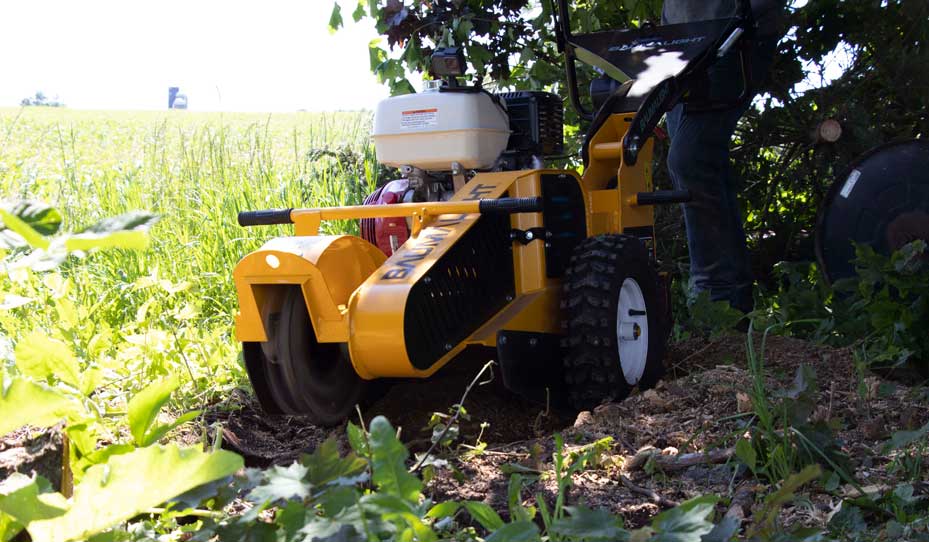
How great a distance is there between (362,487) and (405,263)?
1.08 meters

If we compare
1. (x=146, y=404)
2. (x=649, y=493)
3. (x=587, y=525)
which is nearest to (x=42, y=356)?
(x=146, y=404)

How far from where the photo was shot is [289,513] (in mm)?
1258

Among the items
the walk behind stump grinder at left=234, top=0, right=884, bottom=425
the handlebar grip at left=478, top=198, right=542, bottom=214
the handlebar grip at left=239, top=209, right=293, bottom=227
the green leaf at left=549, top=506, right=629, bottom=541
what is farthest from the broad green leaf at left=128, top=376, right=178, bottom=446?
the handlebar grip at left=239, top=209, right=293, bottom=227

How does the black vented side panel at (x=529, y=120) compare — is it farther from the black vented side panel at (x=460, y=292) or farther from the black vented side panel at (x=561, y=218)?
the black vented side panel at (x=460, y=292)

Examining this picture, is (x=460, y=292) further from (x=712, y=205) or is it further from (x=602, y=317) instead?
(x=712, y=205)

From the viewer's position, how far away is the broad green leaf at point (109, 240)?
869mm

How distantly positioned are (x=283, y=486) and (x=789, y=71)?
14.4 feet

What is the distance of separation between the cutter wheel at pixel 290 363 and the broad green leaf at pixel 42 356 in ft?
4.20

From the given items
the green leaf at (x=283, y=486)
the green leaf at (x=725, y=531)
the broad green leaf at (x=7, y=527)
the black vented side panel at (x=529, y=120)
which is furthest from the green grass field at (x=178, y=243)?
the green leaf at (x=725, y=531)

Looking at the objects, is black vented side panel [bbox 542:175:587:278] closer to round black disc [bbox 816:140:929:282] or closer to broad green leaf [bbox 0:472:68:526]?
round black disc [bbox 816:140:929:282]

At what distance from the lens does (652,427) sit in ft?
8.19

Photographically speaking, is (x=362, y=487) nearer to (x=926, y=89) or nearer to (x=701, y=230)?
(x=701, y=230)

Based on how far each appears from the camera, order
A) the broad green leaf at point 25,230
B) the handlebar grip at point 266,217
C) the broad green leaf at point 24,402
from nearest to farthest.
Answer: the broad green leaf at point 25,230 < the broad green leaf at point 24,402 < the handlebar grip at point 266,217

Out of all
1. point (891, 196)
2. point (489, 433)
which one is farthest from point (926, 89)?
point (489, 433)
